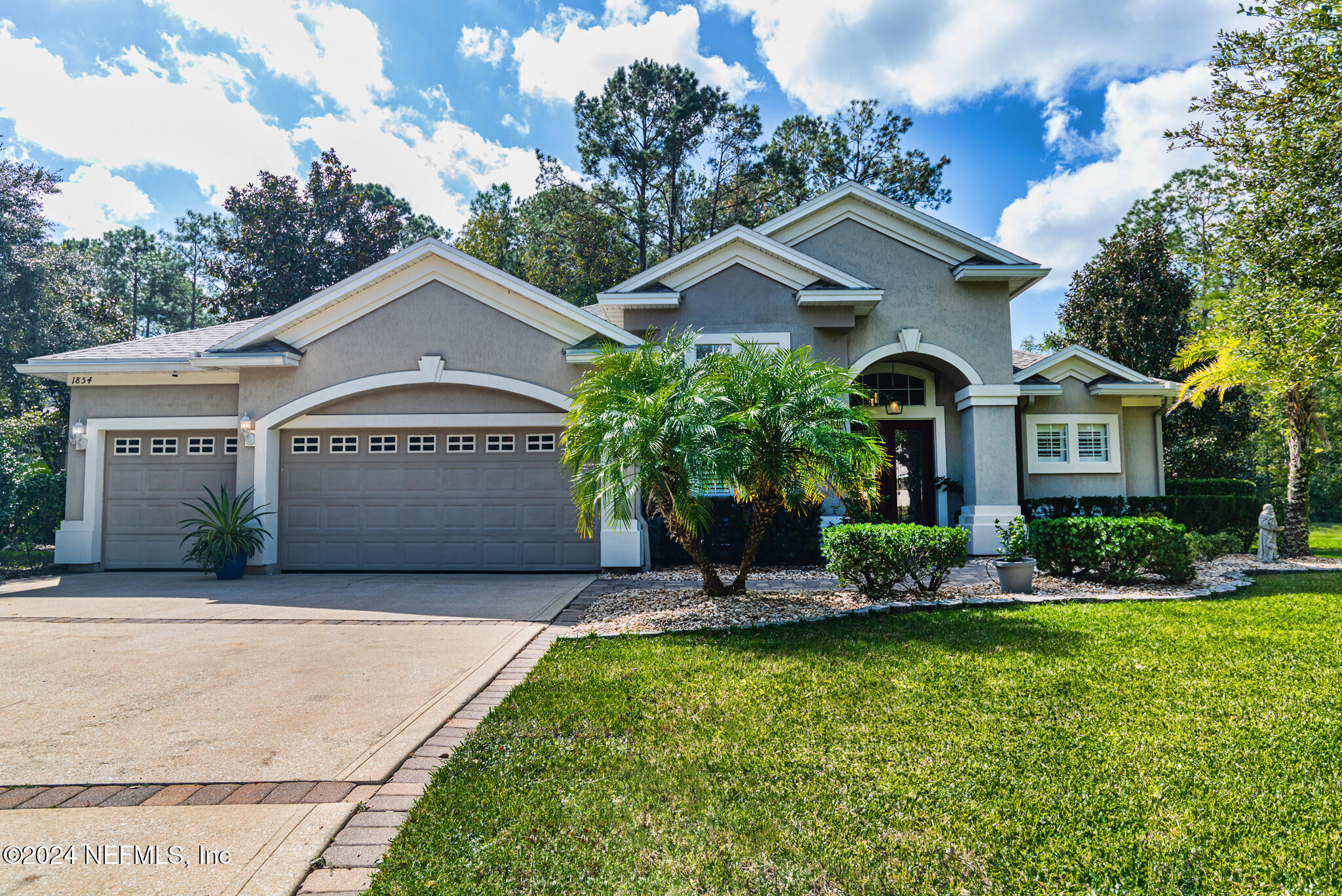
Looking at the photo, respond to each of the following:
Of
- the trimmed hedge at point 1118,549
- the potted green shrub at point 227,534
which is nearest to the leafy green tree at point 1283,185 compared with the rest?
the trimmed hedge at point 1118,549

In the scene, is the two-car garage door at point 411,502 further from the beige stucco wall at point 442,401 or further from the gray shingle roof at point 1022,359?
the gray shingle roof at point 1022,359

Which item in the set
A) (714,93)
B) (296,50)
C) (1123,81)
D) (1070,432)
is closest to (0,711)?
(296,50)

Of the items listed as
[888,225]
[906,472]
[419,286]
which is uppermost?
[888,225]

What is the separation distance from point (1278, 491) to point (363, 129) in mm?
39666

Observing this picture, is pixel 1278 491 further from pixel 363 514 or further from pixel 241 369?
pixel 241 369

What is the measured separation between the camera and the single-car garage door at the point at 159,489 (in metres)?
12.1

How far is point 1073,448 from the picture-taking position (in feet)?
45.2

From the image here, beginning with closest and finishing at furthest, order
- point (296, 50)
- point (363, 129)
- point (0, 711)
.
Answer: point (0, 711) → point (296, 50) → point (363, 129)

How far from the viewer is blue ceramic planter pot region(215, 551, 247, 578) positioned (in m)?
11.0

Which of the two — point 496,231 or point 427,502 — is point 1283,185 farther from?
point 496,231

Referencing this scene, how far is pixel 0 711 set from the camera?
4.77m

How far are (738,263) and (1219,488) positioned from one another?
11205 millimetres

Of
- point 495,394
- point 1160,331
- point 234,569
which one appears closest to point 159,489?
point 234,569

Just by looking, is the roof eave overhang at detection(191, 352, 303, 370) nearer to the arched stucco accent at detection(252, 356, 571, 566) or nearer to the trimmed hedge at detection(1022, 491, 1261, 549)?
the arched stucco accent at detection(252, 356, 571, 566)
